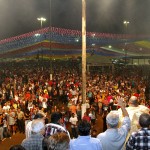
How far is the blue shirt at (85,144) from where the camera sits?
4.54 meters

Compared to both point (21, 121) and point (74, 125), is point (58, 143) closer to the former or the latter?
point (74, 125)

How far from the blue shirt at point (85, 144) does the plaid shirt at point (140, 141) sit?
46 cm

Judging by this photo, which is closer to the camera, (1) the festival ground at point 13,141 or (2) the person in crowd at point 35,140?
(2) the person in crowd at point 35,140

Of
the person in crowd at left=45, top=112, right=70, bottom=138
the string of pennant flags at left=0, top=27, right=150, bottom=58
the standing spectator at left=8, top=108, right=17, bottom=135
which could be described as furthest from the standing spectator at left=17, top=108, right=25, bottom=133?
the string of pennant flags at left=0, top=27, right=150, bottom=58

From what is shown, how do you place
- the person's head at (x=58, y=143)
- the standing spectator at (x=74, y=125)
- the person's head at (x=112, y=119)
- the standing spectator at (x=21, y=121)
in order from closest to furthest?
1. the person's head at (x=58, y=143)
2. the person's head at (x=112, y=119)
3. the standing spectator at (x=74, y=125)
4. the standing spectator at (x=21, y=121)

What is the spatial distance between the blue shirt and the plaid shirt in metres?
0.46

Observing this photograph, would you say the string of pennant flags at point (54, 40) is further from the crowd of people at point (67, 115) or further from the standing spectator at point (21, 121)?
the standing spectator at point (21, 121)

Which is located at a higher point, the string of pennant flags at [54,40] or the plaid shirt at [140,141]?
the string of pennant flags at [54,40]

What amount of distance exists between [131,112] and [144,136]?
1.64 m

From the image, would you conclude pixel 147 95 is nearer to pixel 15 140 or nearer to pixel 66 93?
pixel 66 93

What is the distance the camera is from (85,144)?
4.55 meters

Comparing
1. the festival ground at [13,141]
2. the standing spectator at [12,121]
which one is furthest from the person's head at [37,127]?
the standing spectator at [12,121]

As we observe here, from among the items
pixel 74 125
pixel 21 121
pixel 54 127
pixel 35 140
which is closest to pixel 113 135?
pixel 54 127

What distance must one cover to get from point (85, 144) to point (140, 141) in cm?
78
